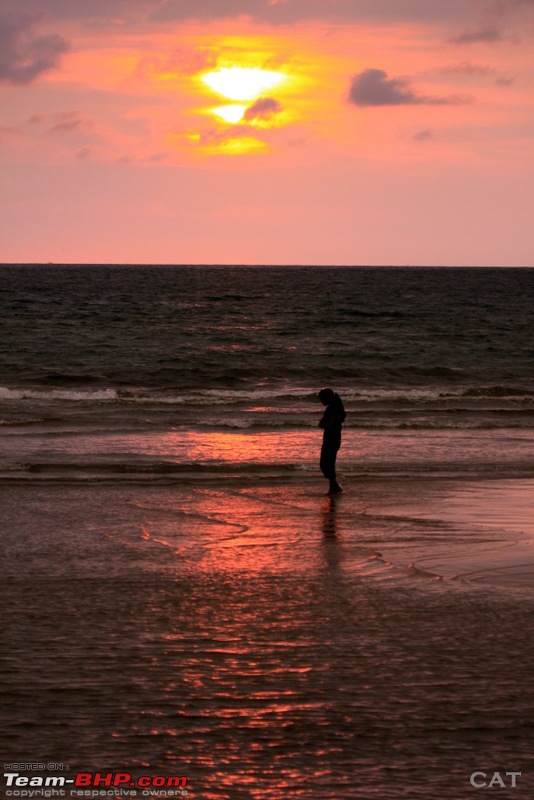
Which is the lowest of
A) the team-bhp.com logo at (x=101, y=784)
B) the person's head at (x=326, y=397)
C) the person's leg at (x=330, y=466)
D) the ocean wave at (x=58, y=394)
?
the team-bhp.com logo at (x=101, y=784)

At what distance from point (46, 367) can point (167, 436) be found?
1667 centimetres

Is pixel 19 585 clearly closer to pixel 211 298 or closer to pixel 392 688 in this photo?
pixel 392 688

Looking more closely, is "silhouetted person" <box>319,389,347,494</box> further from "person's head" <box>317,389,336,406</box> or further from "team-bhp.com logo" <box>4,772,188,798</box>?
"team-bhp.com logo" <box>4,772,188,798</box>

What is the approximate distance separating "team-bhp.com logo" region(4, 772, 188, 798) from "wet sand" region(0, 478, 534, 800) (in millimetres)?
86

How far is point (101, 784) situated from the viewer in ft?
17.0

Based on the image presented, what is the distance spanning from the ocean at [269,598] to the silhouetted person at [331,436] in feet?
1.24

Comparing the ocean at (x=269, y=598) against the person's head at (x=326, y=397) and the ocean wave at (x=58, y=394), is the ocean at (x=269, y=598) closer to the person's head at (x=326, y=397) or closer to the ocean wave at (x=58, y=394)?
the person's head at (x=326, y=397)

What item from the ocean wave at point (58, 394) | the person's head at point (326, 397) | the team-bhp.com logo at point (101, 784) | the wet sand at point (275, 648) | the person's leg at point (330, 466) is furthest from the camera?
the ocean wave at point (58, 394)

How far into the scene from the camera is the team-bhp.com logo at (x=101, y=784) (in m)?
5.10

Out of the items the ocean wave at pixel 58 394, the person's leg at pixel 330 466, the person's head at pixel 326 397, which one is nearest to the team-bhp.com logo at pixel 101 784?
the person's leg at pixel 330 466

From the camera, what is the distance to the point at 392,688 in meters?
6.38

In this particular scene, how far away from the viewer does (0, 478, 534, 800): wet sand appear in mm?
5465

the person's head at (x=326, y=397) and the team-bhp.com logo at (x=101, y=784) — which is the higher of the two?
the person's head at (x=326, y=397)

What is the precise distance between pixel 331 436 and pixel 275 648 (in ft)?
22.9
